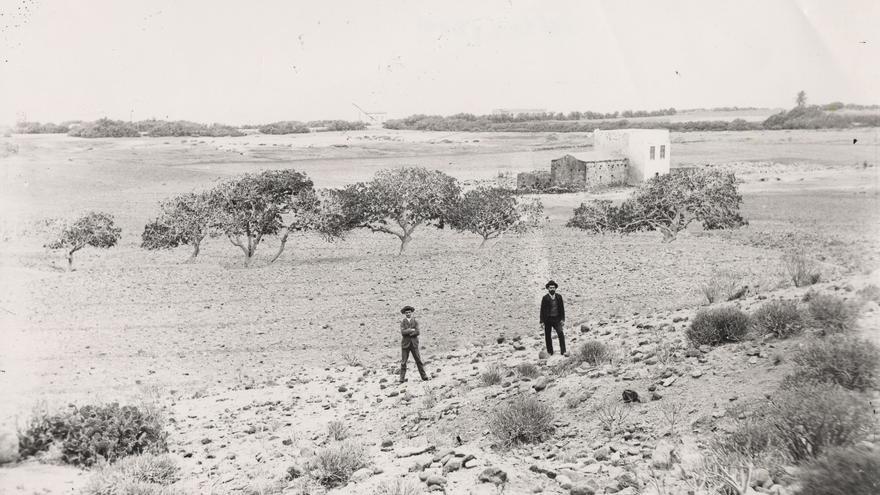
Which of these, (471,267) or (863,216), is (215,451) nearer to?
(471,267)

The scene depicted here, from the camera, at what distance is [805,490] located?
5367 mm

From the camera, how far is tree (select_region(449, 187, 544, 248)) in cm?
2249

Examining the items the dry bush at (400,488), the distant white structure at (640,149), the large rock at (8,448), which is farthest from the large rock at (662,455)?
the distant white structure at (640,149)

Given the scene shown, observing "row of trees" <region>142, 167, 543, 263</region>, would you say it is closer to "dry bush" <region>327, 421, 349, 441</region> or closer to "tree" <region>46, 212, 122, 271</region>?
"tree" <region>46, 212, 122, 271</region>

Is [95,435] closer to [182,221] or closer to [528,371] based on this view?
[528,371]

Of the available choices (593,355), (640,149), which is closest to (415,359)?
(593,355)

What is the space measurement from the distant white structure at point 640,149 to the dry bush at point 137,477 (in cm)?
1963

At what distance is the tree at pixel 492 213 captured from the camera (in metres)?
22.5

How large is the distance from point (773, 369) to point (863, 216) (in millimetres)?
11838

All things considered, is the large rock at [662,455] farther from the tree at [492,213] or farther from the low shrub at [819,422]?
the tree at [492,213]

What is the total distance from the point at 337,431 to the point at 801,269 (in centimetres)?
1029

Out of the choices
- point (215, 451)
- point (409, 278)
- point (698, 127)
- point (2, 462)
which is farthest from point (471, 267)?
point (2, 462)

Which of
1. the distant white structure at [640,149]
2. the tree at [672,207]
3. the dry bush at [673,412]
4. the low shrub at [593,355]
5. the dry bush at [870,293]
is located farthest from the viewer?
the distant white structure at [640,149]

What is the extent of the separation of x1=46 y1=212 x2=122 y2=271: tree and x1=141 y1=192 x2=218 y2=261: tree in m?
1.48
